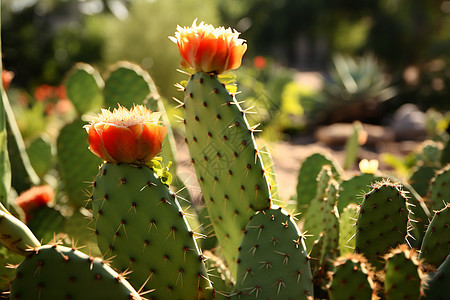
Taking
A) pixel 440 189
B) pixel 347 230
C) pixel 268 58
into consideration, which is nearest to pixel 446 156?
pixel 440 189

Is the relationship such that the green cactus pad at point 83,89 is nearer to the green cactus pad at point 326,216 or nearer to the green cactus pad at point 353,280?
the green cactus pad at point 326,216

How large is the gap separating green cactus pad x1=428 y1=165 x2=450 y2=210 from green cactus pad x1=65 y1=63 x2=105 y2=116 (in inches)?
71.5

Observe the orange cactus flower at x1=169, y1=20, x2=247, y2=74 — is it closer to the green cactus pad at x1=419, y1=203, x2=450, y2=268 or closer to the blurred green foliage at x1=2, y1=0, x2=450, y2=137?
the green cactus pad at x1=419, y1=203, x2=450, y2=268

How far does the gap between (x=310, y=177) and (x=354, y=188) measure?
421 mm

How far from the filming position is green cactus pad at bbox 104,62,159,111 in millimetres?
2146

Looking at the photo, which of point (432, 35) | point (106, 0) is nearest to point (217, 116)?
point (432, 35)

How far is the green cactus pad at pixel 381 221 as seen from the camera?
4.58 feet

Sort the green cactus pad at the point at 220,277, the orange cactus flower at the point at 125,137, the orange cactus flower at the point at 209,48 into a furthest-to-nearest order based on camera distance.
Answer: the green cactus pad at the point at 220,277
the orange cactus flower at the point at 209,48
the orange cactus flower at the point at 125,137

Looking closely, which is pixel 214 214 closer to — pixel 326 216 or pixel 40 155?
pixel 326 216

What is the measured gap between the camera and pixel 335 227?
5.46 ft

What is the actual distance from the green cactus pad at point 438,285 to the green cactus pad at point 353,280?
133 millimetres

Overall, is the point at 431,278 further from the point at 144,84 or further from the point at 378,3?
the point at 378,3

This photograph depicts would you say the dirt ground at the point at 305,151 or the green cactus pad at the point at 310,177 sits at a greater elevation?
the green cactus pad at the point at 310,177

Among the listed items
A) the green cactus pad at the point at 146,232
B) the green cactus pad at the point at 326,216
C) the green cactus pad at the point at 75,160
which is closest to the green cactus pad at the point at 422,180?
the green cactus pad at the point at 326,216
